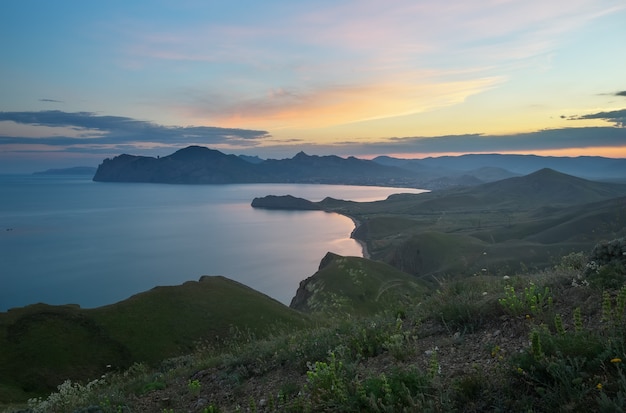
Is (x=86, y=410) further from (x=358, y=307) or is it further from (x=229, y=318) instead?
(x=358, y=307)

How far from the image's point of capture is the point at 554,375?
13.9 feet

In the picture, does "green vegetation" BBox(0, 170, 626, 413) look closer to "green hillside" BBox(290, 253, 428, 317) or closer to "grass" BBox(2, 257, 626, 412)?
"grass" BBox(2, 257, 626, 412)

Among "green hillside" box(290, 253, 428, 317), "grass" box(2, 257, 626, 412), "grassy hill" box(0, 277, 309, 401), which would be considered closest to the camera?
"grass" box(2, 257, 626, 412)

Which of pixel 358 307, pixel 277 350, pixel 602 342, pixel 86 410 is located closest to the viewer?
pixel 602 342

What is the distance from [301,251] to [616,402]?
163 m

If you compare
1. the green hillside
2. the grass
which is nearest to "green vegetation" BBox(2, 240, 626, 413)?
the grass

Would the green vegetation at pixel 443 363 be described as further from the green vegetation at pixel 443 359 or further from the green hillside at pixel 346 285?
the green hillside at pixel 346 285

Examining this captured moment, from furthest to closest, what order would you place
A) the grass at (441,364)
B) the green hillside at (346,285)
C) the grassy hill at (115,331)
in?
the green hillside at (346,285)
the grassy hill at (115,331)
the grass at (441,364)

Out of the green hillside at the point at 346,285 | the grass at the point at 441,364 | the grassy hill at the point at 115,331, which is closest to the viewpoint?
the grass at the point at 441,364

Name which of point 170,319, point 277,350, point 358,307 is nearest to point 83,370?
point 170,319

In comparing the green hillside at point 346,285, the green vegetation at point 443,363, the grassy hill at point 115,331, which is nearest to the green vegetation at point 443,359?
the green vegetation at point 443,363

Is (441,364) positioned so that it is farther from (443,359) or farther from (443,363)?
(443,359)

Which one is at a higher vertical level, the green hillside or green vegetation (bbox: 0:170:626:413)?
green vegetation (bbox: 0:170:626:413)

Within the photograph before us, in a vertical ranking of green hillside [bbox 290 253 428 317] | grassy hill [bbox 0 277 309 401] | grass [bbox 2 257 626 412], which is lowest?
green hillside [bbox 290 253 428 317]
